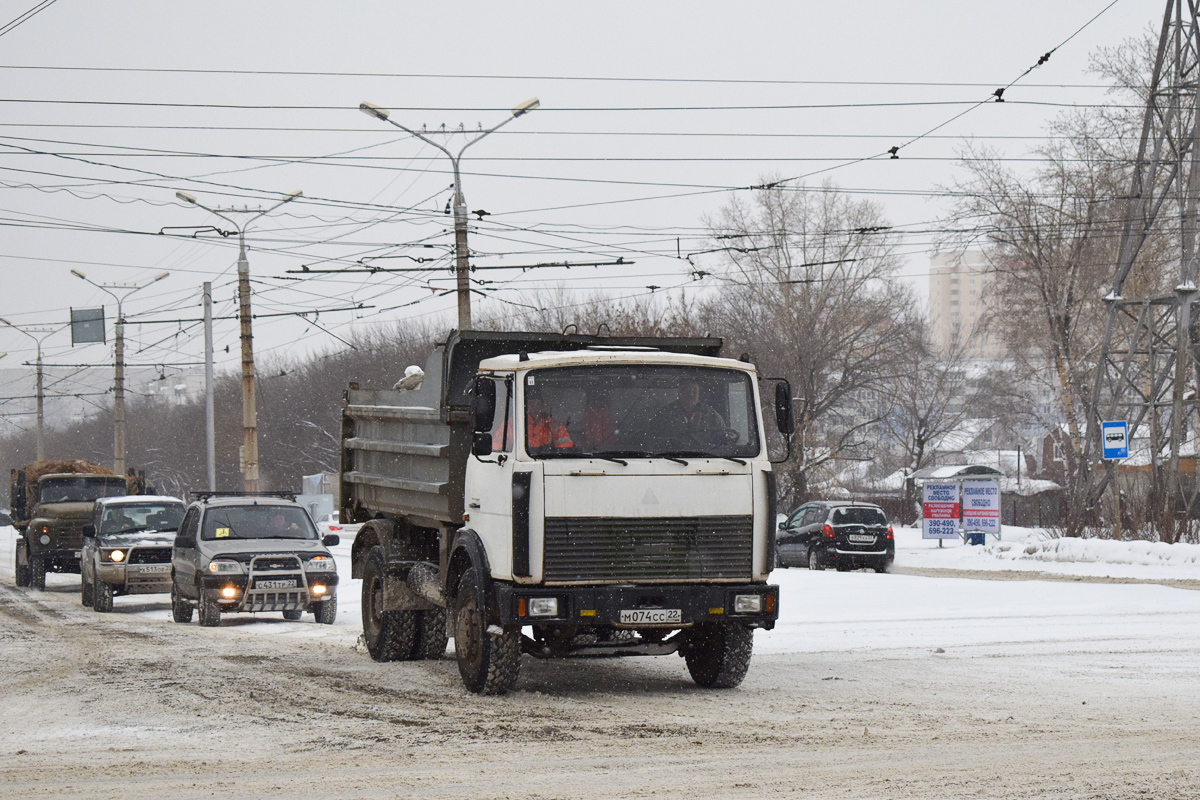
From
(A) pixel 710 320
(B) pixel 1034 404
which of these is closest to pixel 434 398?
(A) pixel 710 320

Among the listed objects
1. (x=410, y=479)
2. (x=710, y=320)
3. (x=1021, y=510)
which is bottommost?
(x=1021, y=510)

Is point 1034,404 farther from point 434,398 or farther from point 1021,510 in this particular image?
point 434,398

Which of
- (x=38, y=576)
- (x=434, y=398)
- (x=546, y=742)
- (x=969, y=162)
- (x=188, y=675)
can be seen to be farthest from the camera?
(x=969, y=162)

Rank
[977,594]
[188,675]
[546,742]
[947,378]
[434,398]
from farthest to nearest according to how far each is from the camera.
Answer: [947,378], [977,594], [188,675], [434,398], [546,742]

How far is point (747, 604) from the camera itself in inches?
403

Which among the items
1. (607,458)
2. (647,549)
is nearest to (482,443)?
(607,458)

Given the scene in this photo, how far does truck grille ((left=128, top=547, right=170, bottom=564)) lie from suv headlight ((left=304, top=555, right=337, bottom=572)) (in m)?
5.16

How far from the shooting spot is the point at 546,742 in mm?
8422

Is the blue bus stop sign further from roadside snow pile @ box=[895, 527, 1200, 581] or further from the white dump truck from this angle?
the white dump truck

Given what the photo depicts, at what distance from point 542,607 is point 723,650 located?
1.81 m

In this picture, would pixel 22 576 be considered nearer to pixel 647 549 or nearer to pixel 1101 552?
pixel 1101 552

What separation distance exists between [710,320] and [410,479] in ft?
144

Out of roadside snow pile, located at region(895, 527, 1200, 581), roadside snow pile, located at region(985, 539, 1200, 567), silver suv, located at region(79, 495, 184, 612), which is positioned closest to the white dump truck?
silver suv, located at region(79, 495, 184, 612)

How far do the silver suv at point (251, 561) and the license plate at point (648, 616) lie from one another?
29.1 ft
